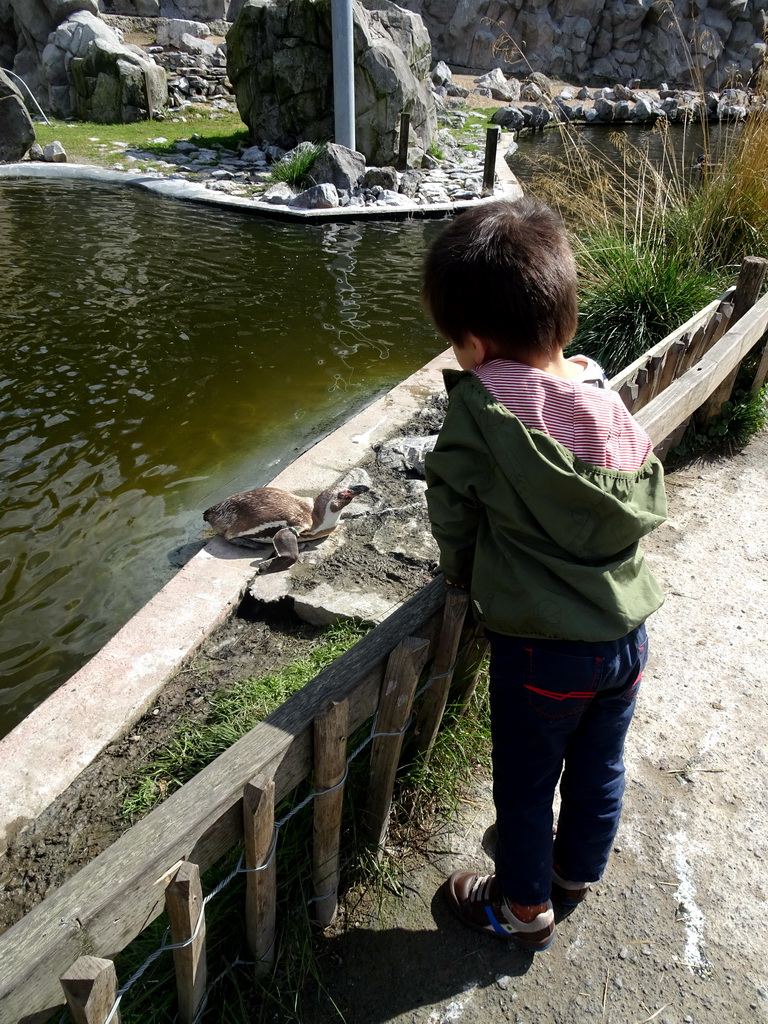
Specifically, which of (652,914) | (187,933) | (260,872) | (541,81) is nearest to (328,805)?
(260,872)

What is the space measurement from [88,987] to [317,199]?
14.5 meters

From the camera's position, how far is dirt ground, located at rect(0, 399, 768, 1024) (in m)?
2.06

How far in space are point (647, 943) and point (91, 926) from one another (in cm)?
160

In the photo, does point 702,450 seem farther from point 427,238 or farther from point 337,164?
point 337,164

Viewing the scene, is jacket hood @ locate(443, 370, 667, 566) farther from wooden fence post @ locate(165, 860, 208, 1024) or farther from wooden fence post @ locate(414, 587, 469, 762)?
wooden fence post @ locate(165, 860, 208, 1024)

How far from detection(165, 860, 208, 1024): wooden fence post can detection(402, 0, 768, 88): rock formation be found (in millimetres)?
41135

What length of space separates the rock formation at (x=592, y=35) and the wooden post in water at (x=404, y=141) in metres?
22.9

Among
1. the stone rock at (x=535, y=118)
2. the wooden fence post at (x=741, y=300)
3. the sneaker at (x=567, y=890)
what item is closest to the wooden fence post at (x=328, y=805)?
the sneaker at (x=567, y=890)

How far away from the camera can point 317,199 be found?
14.1 metres

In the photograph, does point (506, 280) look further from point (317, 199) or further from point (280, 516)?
point (317, 199)

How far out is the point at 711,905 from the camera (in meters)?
2.31

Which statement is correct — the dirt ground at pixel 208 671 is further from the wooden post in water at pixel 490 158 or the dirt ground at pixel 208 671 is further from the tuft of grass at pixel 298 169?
the wooden post in water at pixel 490 158

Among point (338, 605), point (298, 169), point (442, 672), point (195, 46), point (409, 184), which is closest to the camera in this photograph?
point (442, 672)

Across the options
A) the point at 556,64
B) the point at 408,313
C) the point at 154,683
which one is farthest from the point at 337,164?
the point at 556,64
